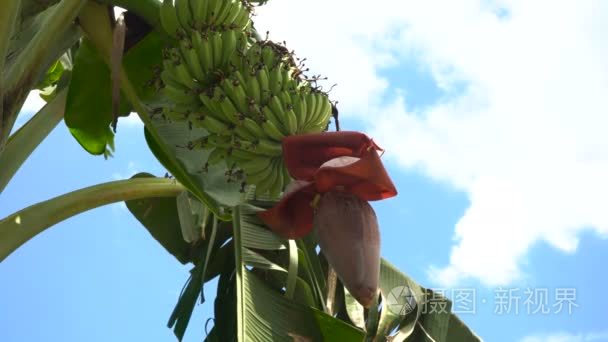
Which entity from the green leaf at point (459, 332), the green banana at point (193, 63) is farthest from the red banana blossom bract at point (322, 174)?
the green leaf at point (459, 332)

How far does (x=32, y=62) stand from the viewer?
1111 mm

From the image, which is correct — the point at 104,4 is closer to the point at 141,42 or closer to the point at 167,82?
the point at 141,42

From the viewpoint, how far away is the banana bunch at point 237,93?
95cm

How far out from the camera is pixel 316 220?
0.81 meters

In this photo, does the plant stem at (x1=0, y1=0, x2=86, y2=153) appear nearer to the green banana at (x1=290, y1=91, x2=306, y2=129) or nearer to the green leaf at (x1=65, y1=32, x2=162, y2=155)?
the green leaf at (x1=65, y1=32, x2=162, y2=155)

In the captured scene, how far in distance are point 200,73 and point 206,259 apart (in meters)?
0.70

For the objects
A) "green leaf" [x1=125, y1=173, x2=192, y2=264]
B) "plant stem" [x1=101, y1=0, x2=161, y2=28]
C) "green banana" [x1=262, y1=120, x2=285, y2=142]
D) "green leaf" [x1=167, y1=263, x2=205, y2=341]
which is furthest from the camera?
"green leaf" [x1=125, y1=173, x2=192, y2=264]

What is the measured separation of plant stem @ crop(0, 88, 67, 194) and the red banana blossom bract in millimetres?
780

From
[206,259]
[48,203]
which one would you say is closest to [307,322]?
[206,259]

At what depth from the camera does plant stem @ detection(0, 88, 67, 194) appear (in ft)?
4.69

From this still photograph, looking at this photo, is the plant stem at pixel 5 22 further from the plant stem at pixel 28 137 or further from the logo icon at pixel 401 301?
the logo icon at pixel 401 301

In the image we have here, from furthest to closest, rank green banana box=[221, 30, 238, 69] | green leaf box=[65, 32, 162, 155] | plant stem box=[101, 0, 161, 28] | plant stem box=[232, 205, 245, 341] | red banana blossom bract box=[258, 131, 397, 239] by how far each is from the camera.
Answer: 1. plant stem box=[232, 205, 245, 341]
2. green leaf box=[65, 32, 162, 155]
3. plant stem box=[101, 0, 161, 28]
4. green banana box=[221, 30, 238, 69]
5. red banana blossom bract box=[258, 131, 397, 239]

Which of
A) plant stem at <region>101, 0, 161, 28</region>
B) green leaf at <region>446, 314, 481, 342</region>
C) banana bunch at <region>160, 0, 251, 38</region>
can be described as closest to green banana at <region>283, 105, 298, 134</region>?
banana bunch at <region>160, 0, 251, 38</region>

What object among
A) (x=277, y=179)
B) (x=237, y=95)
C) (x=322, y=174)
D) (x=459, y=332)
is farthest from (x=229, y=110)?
(x=459, y=332)
